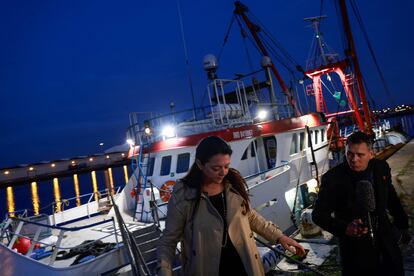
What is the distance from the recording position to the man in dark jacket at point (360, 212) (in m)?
2.50

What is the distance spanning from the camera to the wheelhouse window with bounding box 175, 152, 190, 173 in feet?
30.9

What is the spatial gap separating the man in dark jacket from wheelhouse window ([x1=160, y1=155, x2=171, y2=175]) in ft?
23.4

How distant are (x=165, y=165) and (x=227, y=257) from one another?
7.56 meters

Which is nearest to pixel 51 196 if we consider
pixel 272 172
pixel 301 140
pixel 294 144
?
pixel 301 140

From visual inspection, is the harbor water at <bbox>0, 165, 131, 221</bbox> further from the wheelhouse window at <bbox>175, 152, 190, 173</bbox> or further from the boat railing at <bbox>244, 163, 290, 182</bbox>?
the boat railing at <bbox>244, 163, 290, 182</bbox>

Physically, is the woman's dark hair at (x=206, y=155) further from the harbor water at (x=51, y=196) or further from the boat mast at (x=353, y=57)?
the boat mast at (x=353, y=57)

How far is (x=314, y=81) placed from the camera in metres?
20.4

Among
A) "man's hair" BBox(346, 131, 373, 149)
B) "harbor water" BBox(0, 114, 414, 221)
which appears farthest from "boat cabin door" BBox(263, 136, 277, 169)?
"man's hair" BBox(346, 131, 373, 149)

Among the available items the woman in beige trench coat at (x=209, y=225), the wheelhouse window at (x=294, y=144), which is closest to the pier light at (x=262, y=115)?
the wheelhouse window at (x=294, y=144)

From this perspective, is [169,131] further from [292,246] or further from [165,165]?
[292,246]

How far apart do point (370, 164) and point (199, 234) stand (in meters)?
1.68

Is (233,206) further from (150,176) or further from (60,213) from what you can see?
(60,213)

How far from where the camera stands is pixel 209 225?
7.04 feet

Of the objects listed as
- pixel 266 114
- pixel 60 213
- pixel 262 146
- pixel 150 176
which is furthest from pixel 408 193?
pixel 60 213
